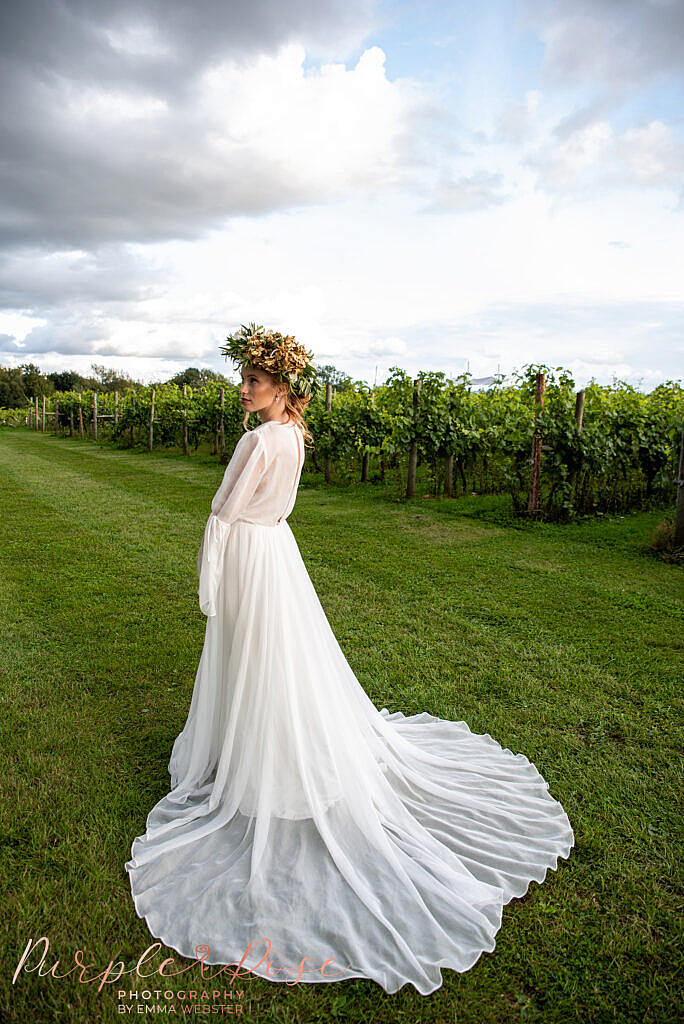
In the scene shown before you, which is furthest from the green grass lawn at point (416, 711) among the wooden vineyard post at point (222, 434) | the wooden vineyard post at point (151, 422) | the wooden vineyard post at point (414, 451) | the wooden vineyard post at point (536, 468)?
the wooden vineyard post at point (151, 422)

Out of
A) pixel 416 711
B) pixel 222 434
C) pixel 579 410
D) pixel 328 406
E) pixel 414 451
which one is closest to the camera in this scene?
pixel 416 711

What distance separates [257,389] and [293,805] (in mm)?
1795

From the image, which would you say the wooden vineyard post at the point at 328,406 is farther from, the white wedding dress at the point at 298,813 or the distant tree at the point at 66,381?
the distant tree at the point at 66,381

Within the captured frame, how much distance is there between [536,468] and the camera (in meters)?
9.70

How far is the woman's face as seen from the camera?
2.75 m

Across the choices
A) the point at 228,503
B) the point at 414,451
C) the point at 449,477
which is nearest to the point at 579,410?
the point at 449,477

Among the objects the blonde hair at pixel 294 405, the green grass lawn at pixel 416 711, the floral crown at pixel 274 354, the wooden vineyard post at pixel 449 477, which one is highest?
the floral crown at pixel 274 354

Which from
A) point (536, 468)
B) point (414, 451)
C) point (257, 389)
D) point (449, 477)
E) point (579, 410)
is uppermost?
point (579, 410)

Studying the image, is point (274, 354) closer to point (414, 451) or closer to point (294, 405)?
point (294, 405)

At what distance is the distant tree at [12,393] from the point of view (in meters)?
61.2

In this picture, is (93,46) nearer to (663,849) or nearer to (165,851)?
(165,851)

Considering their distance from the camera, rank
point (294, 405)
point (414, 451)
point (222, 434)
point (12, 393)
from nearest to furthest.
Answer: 1. point (294, 405)
2. point (414, 451)
3. point (222, 434)
4. point (12, 393)

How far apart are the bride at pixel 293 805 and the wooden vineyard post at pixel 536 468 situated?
7108 millimetres

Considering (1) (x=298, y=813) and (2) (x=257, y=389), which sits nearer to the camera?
(1) (x=298, y=813)
